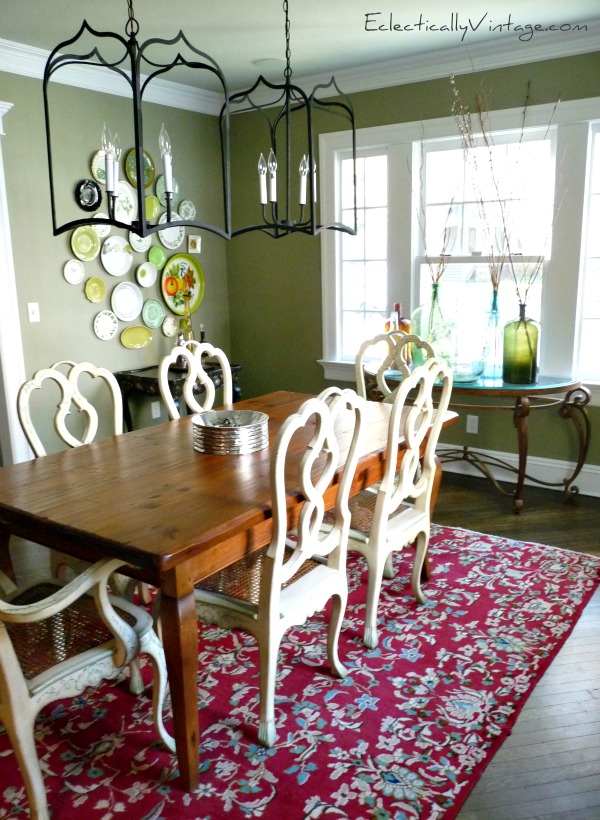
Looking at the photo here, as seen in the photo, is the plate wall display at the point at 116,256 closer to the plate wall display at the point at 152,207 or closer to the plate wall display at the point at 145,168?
the plate wall display at the point at 152,207

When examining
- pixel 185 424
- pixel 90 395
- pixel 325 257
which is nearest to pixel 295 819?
pixel 185 424

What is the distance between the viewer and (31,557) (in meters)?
3.21

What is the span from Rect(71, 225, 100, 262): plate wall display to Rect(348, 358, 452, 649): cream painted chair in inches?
91.4

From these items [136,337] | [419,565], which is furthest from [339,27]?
[419,565]

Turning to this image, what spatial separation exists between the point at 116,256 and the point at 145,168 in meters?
0.61

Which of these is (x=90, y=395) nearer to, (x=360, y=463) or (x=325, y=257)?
(x=325, y=257)

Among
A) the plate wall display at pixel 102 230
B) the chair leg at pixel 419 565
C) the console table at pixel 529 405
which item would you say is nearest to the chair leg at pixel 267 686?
the chair leg at pixel 419 565

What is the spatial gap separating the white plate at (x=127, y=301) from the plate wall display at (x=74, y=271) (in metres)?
0.25

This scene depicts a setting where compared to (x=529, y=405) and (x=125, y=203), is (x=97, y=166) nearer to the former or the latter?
(x=125, y=203)

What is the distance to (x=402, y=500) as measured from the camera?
8.20ft

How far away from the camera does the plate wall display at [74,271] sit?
3924 mm

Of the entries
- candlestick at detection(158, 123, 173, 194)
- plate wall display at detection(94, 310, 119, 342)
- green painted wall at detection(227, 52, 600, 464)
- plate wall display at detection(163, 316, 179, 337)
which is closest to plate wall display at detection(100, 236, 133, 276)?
plate wall display at detection(94, 310, 119, 342)

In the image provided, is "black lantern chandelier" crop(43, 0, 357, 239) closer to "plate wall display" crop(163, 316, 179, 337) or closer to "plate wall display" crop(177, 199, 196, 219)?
"plate wall display" crop(177, 199, 196, 219)

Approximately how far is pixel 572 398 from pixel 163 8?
2832 mm
